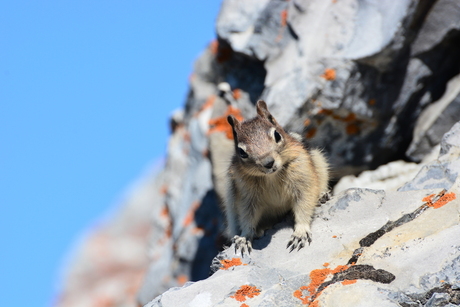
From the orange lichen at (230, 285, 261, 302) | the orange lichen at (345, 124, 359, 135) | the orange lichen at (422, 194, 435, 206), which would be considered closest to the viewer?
the orange lichen at (230, 285, 261, 302)

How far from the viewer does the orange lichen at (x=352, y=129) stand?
866 cm

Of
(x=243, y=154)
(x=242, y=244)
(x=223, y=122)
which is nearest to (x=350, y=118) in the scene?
(x=223, y=122)

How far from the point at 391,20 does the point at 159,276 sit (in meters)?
5.70

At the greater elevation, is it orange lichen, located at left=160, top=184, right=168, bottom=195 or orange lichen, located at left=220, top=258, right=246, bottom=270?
orange lichen, located at left=160, top=184, right=168, bottom=195

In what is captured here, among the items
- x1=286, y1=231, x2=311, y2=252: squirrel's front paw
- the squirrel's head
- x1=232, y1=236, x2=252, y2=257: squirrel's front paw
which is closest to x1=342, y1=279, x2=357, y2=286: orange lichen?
x1=286, y1=231, x2=311, y2=252: squirrel's front paw

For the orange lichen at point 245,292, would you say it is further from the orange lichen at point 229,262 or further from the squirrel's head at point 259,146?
the squirrel's head at point 259,146

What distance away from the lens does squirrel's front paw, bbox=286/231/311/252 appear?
532 centimetres

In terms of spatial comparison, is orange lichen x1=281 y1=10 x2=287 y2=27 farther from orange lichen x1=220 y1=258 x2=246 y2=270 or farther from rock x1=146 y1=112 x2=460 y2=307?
orange lichen x1=220 y1=258 x2=246 y2=270

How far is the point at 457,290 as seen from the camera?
399cm

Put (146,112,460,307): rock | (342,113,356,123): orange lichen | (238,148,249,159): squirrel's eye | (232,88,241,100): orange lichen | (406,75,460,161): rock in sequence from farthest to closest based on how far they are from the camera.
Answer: (232,88,241,100): orange lichen < (342,113,356,123): orange lichen < (406,75,460,161): rock < (238,148,249,159): squirrel's eye < (146,112,460,307): rock

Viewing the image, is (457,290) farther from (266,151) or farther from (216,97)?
(216,97)

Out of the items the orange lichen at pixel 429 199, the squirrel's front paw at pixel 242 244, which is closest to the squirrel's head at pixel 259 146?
the squirrel's front paw at pixel 242 244

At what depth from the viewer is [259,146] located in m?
5.58

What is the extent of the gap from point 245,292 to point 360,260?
1.00 m
